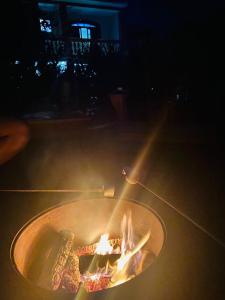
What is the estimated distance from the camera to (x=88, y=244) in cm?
255

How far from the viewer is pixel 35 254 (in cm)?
231

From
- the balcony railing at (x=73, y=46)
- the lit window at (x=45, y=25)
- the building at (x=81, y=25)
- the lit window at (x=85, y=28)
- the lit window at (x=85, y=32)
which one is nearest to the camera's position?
the lit window at (x=45, y=25)

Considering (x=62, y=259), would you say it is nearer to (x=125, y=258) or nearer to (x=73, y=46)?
(x=125, y=258)

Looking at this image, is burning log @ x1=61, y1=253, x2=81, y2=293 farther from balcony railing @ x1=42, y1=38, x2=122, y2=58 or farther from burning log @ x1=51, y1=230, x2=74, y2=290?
balcony railing @ x1=42, y1=38, x2=122, y2=58

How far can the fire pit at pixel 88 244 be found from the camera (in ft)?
6.45

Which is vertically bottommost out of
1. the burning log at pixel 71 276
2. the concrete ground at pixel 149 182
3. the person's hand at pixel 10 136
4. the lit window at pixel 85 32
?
the concrete ground at pixel 149 182

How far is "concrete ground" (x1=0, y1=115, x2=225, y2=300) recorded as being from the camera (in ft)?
6.36

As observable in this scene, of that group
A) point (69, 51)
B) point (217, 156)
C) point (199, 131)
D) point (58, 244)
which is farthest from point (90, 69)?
point (58, 244)

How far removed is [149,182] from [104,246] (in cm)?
182

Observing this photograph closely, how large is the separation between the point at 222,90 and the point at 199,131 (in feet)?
8.24

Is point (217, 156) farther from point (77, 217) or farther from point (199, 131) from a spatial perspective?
point (77, 217)

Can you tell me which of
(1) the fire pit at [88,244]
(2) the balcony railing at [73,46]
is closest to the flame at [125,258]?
(1) the fire pit at [88,244]

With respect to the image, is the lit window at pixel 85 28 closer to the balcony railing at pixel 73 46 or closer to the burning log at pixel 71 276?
the balcony railing at pixel 73 46

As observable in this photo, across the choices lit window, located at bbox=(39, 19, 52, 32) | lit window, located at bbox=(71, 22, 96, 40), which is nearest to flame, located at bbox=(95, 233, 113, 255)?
lit window, located at bbox=(39, 19, 52, 32)
